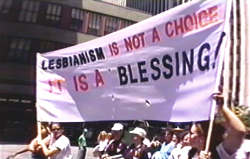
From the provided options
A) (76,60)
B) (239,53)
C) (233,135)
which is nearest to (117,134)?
(76,60)

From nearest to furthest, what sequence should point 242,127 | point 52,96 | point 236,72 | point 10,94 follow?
point 242,127, point 52,96, point 236,72, point 10,94

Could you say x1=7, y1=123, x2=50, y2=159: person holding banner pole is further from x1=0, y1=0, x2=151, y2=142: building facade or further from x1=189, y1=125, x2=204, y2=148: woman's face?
x1=0, y1=0, x2=151, y2=142: building facade

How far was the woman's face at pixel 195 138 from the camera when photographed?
12.8 ft

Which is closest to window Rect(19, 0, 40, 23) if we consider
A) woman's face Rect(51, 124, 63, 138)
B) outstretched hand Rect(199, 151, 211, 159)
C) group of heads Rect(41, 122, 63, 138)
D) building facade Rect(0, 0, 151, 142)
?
building facade Rect(0, 0, 151, 142)

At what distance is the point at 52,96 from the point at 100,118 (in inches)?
42.7

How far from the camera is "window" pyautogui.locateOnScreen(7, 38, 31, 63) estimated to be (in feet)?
151

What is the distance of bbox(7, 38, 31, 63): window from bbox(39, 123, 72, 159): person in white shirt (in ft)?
133

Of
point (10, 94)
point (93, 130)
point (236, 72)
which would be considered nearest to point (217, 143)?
point (236, 72)

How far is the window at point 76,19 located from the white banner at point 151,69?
1635 inches

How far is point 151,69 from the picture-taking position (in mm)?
4816

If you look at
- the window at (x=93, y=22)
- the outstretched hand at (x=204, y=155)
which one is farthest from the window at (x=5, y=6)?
the outstretched hand at (x=204, y=155)

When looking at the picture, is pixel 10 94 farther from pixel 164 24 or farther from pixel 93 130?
pixel 164 24

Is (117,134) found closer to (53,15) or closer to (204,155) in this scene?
(204,155)

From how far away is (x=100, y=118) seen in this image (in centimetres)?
557
